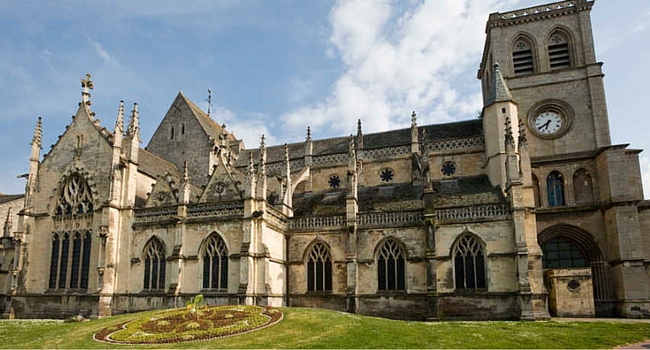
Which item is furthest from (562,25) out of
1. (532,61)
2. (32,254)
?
(32,254)

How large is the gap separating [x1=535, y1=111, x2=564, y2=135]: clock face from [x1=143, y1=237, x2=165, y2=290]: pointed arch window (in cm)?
2638

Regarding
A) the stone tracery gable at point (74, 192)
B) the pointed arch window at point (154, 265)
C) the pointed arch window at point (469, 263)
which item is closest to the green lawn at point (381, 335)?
the pointed arch window at point (469, 263)

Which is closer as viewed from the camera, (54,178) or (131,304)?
(131,304)

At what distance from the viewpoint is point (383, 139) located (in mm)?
36938

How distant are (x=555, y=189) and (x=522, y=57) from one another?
10533 mm

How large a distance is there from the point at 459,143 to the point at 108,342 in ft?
81.5

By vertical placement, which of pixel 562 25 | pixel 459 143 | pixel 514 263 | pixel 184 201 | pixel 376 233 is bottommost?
pixel 514 263

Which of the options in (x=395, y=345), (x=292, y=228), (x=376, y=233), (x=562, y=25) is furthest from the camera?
(x=562, y=25)

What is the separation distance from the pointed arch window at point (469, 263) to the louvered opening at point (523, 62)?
16543 millimetres

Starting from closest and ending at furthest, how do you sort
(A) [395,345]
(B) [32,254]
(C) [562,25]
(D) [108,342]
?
(A) [395,345]
(D) [108,342]
(B) [32,254]
(C) [562,25]

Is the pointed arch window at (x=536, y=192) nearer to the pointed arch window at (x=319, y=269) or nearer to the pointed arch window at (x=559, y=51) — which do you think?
the pointed arch window at (x=559, y=51)

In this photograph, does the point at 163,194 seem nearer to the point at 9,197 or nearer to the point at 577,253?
the point at 577,253

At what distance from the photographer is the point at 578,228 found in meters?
30.6

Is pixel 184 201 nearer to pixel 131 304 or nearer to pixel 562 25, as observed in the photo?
pixel 131 304
